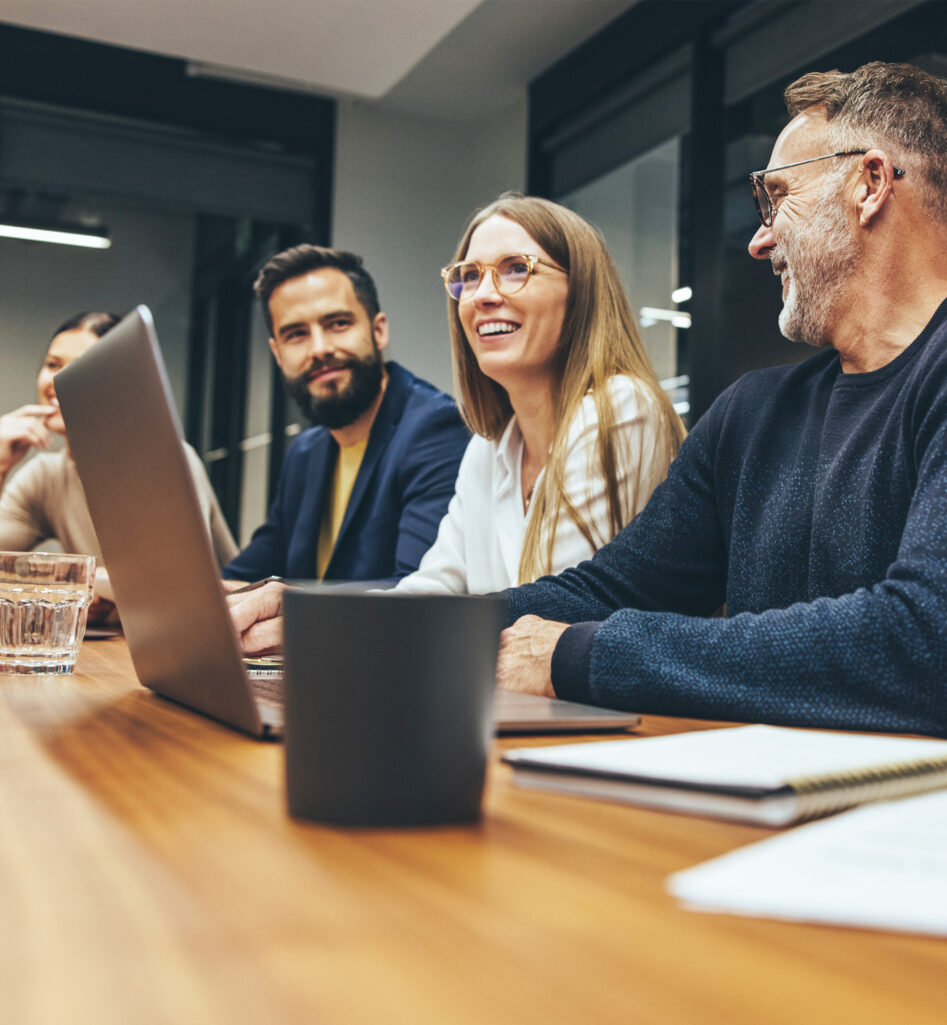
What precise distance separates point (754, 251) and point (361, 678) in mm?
1247

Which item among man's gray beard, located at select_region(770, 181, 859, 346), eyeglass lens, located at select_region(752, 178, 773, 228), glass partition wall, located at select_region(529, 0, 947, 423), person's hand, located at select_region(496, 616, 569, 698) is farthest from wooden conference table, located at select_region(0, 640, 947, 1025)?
glass partition wall, located at select_region(529, 0, 947, 423)

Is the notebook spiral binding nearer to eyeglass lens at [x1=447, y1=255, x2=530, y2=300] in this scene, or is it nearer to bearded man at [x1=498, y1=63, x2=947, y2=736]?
bearded man at [x1=498, y1=63, x2=947, y2=736]

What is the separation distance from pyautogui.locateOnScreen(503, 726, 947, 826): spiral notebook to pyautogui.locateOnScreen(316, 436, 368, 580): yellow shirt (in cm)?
215

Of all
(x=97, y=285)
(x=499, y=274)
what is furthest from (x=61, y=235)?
(x=499, y=274)

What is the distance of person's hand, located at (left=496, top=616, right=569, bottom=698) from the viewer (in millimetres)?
899

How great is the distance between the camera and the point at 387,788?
1.28 feet

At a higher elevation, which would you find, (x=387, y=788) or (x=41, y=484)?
(x=41, y=484)

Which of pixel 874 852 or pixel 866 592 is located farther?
pixel 866 592

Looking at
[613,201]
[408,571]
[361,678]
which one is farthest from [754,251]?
[613,201]

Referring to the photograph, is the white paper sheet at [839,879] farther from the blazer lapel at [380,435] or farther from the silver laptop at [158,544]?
the blazer lapel at [380,435]

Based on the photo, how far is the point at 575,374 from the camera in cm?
183

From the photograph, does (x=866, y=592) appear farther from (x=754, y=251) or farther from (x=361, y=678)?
(x=754, y=251)

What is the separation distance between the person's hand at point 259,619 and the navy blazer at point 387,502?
1.20 m

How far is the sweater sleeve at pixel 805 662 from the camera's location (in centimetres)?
75
